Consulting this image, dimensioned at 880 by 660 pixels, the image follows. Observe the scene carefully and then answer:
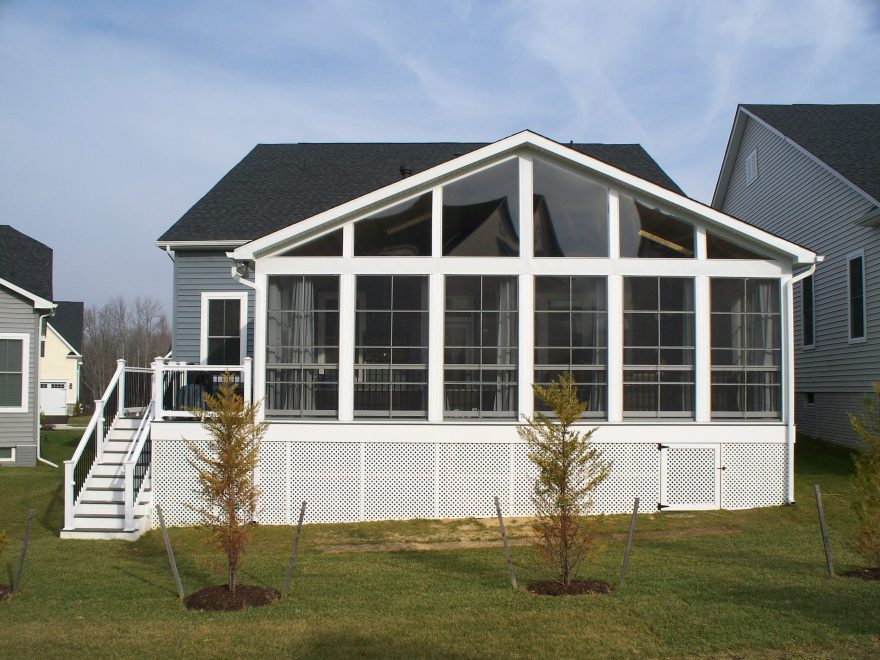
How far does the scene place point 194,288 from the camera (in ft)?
54.4

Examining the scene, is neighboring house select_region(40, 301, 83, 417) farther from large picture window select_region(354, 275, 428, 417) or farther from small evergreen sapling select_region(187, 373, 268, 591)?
small evergreen sapling select_region(187, 373, 268, 591)

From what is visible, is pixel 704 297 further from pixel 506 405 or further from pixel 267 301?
pixel 267 301

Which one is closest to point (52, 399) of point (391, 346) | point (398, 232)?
point (391, 346)

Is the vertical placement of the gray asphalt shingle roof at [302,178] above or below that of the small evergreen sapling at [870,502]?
above

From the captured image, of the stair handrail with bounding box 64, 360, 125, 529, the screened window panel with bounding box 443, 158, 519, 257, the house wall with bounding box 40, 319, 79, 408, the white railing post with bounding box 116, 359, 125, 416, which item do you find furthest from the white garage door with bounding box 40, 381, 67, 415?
the screened window panel with bounding box 443, 158, 519, 257

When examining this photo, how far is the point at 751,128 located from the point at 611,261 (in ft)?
36.7

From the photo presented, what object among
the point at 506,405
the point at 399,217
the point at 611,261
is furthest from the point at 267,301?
the point at 611,261

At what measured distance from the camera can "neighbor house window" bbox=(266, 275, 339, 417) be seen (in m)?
12.6

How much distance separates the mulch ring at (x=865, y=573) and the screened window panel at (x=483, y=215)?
21.0ft

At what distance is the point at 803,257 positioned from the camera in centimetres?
1233

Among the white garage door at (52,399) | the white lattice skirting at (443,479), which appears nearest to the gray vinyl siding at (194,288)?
the white lattice skirting at (443,479)

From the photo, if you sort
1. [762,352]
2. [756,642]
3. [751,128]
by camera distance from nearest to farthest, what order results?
1. [756,642]
2. [762,352]
3. [751,128]

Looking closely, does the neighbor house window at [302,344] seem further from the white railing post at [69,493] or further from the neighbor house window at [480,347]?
the white railing post at [69,493]

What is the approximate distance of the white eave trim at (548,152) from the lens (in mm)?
12305
